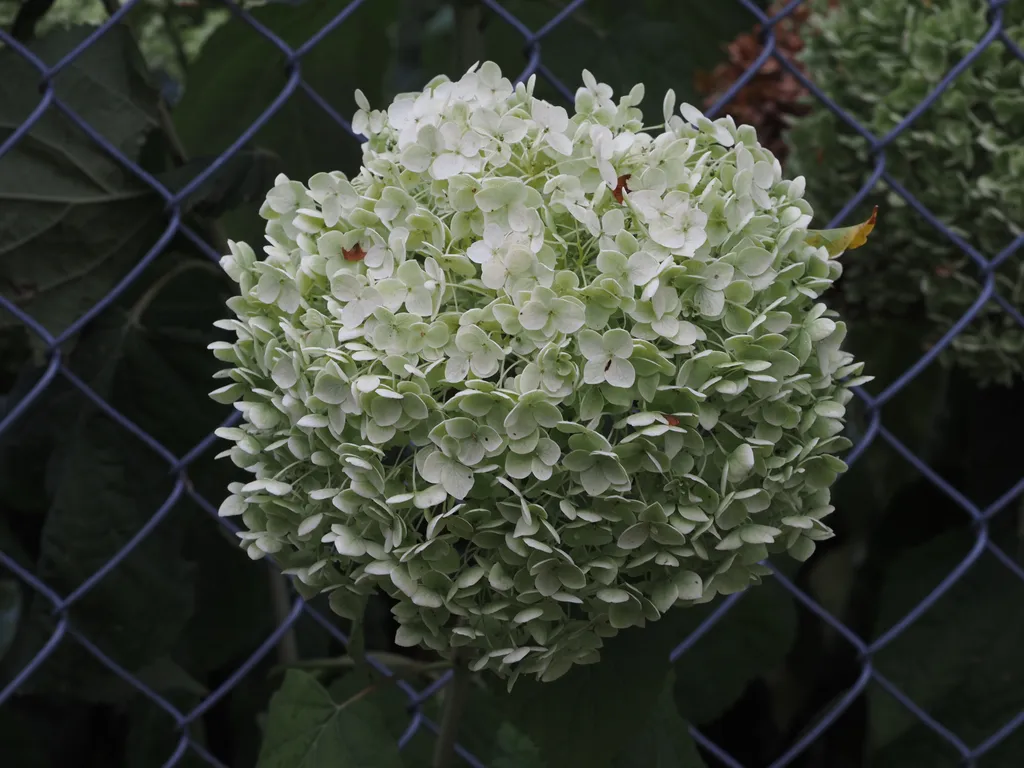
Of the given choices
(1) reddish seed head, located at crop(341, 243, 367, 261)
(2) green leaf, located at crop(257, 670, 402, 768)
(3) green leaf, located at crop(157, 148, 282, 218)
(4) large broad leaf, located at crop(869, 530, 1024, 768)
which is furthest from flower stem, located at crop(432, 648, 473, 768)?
(4) large broad leaf, located at crop(869, 530, 1024, 768)

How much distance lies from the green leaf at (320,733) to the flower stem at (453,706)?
1.0 inches

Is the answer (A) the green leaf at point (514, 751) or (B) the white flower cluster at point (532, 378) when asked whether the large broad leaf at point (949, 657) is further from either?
(B) the white flower cluster at point (532, 378)

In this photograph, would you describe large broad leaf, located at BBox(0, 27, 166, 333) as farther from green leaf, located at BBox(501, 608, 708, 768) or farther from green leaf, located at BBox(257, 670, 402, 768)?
green leaf, located at BBox(501, 608, 708, 768)

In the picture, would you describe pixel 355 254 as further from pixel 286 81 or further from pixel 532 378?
pixel 286 81

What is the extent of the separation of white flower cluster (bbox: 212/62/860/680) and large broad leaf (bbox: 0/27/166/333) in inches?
9.6

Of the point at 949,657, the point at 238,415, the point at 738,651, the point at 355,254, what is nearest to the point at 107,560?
the point at 238,415

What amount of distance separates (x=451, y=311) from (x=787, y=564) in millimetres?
468

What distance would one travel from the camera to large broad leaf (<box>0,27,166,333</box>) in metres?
0.67

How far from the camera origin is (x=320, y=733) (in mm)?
593

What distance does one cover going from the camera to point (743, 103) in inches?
39.7

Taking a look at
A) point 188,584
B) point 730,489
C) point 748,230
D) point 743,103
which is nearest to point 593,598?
point 730,489

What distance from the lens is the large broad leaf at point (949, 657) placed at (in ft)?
2.93

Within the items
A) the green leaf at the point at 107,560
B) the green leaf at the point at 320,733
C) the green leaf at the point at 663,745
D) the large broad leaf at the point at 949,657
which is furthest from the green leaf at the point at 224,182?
the large broad leaf at the point at 949,657

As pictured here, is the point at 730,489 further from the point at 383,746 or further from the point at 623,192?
the point at 383,746
